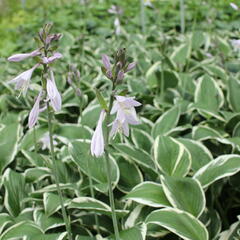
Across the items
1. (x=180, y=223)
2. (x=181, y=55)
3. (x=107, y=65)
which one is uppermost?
(x=107, y=65)

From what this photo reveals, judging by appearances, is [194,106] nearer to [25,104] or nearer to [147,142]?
[147,142]

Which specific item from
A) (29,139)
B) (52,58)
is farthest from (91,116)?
(52,58)

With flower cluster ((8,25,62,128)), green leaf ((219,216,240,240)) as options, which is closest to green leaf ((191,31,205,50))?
green leaf ((219,216,240,240))

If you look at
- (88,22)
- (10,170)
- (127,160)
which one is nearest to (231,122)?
(127,160)

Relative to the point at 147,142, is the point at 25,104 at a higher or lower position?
lower

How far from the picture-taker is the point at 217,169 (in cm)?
223

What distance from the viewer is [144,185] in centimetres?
220

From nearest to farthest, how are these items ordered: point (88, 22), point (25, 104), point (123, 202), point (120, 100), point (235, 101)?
point (120, 100) < point (123, 202) < point (235, 101) < point (25, 104) < point (88, 22)

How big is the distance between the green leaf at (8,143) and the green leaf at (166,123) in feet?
2.78

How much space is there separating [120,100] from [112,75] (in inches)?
4.8

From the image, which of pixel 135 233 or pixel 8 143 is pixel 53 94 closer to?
pixel 135 233

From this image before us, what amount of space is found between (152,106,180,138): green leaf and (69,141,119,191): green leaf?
1.66ft

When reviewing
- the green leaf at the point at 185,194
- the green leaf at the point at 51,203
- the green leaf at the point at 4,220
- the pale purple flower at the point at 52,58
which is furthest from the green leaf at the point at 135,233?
the pale purple flower at the point at 52,58

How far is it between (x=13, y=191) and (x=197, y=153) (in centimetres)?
102
